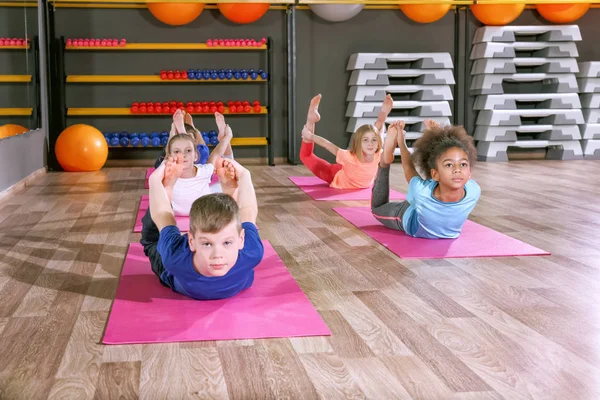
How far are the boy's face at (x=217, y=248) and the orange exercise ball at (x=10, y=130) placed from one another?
11.8ft

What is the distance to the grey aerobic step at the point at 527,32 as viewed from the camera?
8203 millimetres

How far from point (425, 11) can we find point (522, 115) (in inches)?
61.9

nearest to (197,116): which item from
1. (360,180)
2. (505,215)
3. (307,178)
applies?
(307,178)

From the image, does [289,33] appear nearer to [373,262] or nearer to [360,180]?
[360,180]

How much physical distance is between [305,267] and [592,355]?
143 centimetres

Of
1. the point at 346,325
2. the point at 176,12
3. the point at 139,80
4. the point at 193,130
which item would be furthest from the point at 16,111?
the point at 346,325

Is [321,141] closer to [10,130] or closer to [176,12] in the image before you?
[10,130]

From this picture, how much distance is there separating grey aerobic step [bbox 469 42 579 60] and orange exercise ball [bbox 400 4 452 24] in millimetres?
580

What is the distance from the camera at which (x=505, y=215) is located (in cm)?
472

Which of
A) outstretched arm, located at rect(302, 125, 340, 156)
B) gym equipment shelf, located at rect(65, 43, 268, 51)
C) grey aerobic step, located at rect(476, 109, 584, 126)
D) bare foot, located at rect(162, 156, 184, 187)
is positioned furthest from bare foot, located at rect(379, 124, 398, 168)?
grey aerobic step, located at rect(476, 109, 584, 126)

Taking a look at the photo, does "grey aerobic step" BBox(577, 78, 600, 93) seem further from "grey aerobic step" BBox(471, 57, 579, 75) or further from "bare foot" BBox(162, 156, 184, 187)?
"bare foot" BBox(162, 156, 184, 187)

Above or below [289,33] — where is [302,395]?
below

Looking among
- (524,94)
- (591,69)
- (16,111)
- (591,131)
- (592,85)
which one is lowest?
(591,131)

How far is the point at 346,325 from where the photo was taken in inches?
97.0
